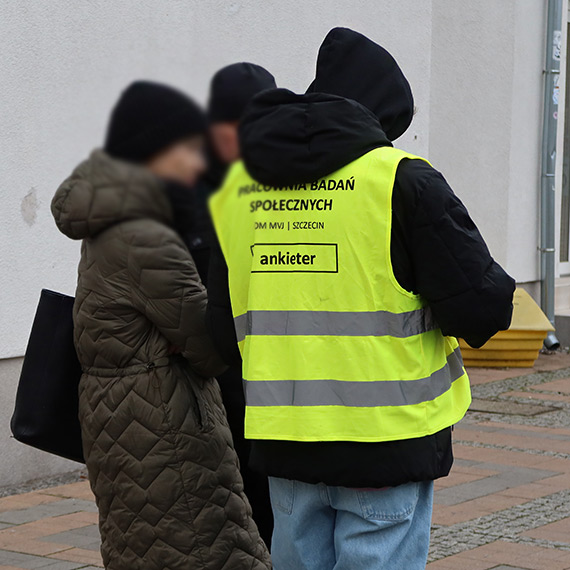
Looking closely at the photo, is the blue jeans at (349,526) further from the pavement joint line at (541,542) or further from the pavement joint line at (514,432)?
the pavement joint line at (514,432)

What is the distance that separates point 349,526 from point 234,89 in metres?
1.23

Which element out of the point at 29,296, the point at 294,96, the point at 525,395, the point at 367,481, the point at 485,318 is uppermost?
the point at 294,96

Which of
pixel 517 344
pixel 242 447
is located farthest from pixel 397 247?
pixel 517 344

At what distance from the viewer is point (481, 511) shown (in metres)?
5.25

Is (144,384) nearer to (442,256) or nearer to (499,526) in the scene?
(442,256)

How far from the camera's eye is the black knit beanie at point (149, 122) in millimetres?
2750

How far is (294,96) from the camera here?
251 centimetres

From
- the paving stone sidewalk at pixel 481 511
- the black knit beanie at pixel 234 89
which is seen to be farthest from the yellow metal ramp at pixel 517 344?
the black knit beanie at pixel 234 89

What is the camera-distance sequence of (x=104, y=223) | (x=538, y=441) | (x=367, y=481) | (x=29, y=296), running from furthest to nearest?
(x=538, y=441)
(x=29, y=296)
(x=104, y=223)
(x=367, y=481)

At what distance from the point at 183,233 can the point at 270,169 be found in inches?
23.8

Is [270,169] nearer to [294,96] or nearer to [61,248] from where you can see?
[294,96]

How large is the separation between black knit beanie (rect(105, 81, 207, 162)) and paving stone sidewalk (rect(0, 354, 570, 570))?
6.92 ft

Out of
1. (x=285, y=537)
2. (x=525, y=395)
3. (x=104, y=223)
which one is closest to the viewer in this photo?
(x=285, y=537)

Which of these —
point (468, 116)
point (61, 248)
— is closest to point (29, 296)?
point (61, 248)
